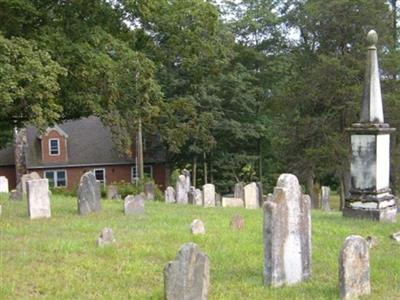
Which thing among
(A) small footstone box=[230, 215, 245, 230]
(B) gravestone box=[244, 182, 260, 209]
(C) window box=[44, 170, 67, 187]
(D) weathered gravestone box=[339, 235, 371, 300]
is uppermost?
(D) weathered gravestone box=[339, 235, 371, 300]

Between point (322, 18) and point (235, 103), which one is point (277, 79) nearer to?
point (235, 103)

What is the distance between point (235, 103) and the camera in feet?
127

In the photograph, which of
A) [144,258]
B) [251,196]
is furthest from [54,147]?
[144,258]

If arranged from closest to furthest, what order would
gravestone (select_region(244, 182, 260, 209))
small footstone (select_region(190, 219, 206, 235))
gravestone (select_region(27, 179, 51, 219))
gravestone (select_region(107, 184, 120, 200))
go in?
1. small footstone (select_region(190, 219, 206, 235))
2. gravestone (select_region(27, 179, 51, 219))
3. gravestone (select_region(244, 182, 260, 209))
4. gravestone (select_region(107, 184, 120, 200))

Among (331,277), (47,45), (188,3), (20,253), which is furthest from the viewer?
(188,3)

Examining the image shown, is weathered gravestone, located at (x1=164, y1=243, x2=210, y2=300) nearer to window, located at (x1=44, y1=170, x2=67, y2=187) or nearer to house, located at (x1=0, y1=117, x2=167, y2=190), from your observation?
house, located at (x1=0, y1=117, x2=167, y2=190)

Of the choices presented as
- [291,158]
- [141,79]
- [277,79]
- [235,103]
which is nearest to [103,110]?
[141,79]

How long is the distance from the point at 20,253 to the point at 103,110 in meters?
8.48

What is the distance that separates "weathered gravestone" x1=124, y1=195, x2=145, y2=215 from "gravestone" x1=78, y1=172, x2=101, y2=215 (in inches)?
30.4

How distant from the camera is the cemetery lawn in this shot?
23.0 feet

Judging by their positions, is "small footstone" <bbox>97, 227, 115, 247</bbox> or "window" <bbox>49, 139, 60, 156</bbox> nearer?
"small footstone" <bbox>97, 227, 115, 247</bbox>

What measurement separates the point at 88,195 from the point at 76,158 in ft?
97.7

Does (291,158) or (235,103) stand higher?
(235,103)

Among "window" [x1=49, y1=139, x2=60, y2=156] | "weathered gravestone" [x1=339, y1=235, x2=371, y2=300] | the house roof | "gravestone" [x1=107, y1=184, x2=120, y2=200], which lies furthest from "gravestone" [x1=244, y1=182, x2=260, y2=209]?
"window" [x1=49, y1=139, x2=60, y2=156]
